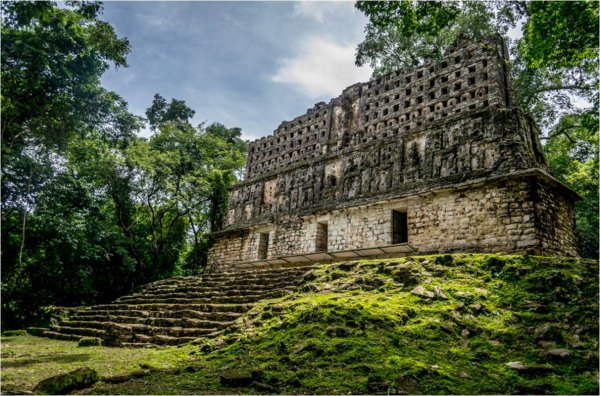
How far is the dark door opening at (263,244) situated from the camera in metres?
15.1

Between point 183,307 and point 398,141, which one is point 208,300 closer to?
point 183,307

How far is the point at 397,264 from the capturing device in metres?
7.74

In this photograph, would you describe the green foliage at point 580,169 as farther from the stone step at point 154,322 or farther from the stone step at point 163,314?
the stone step at point 154,322

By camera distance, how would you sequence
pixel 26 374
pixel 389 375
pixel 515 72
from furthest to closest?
pixel 515 72 → pixel 26 374 → pixel 389 375

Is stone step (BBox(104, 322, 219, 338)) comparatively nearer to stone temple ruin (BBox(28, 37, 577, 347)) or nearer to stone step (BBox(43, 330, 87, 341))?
stone temple ruin (BBox(28, 37, 577, 347))

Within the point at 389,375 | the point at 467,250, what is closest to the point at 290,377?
the point at 389,375

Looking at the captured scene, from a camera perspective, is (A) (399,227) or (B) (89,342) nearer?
(B) (89,342)

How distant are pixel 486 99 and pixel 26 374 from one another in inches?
502

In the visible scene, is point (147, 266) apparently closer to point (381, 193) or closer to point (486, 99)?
point (381, 193)

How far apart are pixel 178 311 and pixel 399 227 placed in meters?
6.87

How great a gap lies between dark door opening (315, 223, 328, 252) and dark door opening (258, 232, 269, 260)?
2.89 meters

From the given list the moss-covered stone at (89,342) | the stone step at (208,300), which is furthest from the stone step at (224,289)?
the moss-covered stone at (89,342)

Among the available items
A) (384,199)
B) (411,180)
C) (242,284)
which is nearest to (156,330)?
(242,284)

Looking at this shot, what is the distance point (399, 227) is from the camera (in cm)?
1145
